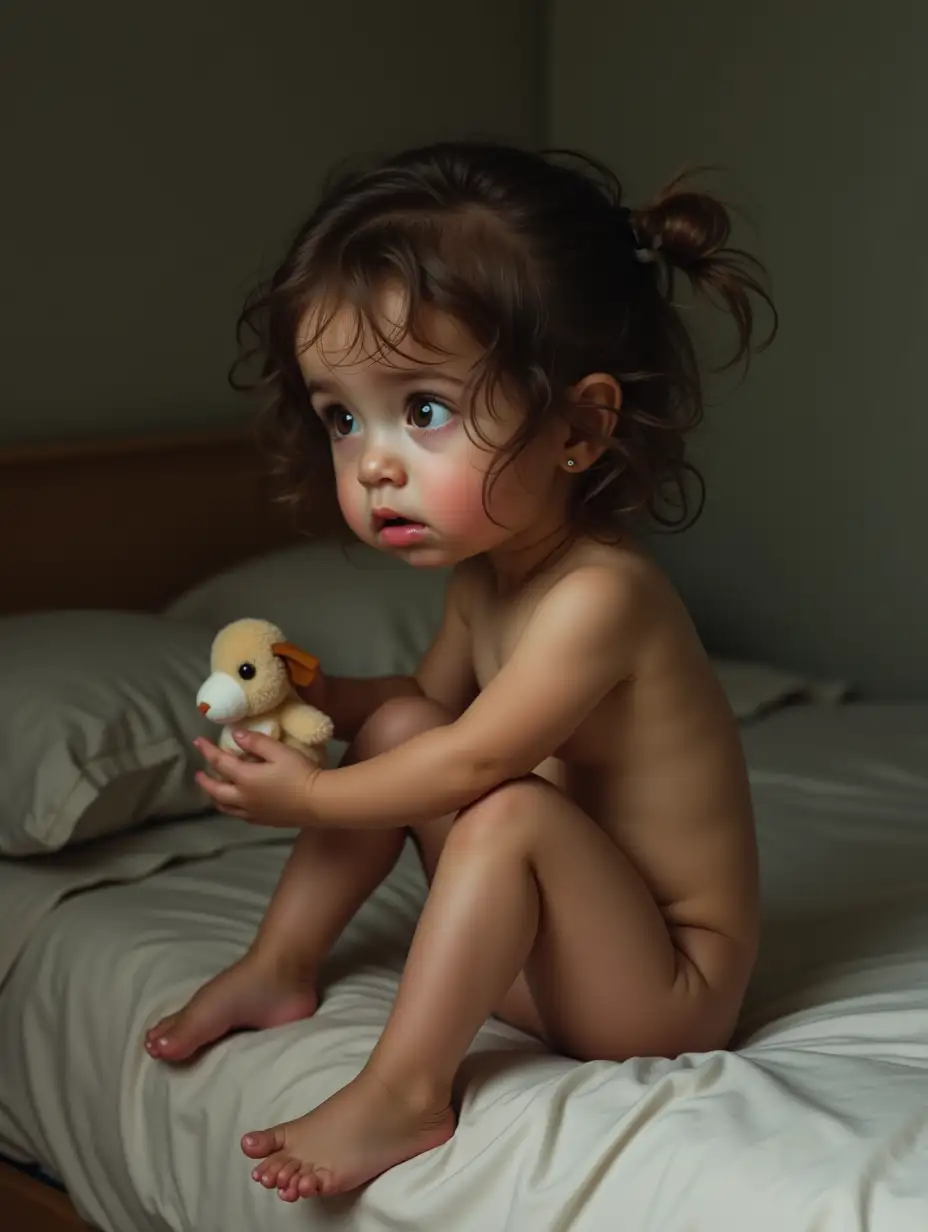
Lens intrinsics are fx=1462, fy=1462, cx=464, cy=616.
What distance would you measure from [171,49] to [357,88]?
0.35m

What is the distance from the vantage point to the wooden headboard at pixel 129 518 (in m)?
1.85

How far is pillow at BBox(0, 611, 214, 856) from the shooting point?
1356 mm

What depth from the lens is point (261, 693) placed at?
42.0 inches

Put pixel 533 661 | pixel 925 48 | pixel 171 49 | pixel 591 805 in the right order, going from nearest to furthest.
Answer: pixel 533 661 < pixel 591 805 < pixel 171 49 < pixel 925 48

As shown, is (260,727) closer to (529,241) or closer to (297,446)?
(297,446)

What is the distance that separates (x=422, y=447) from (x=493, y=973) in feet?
1.14

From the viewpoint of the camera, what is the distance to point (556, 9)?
255 centimetres

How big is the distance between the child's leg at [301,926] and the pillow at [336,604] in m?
0.65

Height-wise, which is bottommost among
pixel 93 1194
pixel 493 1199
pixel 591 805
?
pixel 93 1194

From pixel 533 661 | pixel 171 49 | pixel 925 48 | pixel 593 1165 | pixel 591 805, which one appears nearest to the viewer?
pixel 593 1165

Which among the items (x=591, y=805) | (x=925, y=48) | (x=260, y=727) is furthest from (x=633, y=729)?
(x=925, y=48)

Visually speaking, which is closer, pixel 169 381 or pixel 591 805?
pixel 591 805

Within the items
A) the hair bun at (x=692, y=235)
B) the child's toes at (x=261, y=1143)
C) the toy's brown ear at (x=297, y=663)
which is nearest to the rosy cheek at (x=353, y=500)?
the toy's brown ear at (x=297, y=663)

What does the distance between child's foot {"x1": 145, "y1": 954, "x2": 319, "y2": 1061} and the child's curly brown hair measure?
1.35 ft
